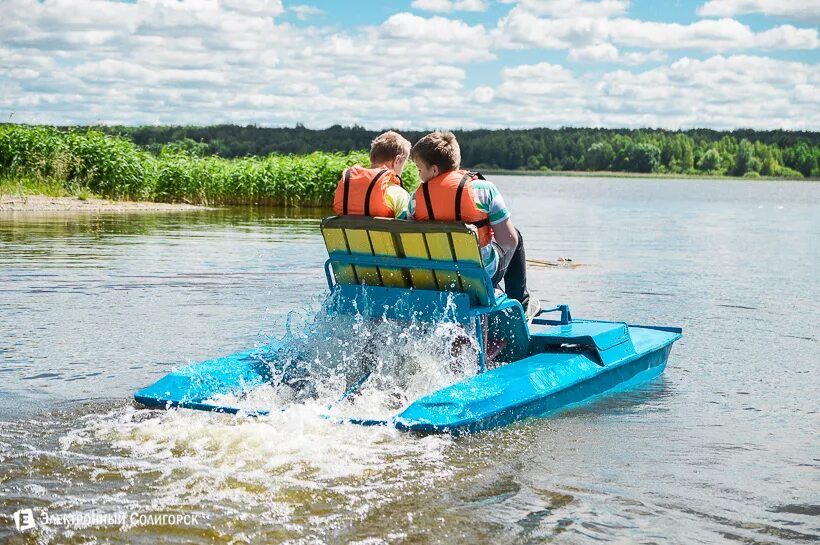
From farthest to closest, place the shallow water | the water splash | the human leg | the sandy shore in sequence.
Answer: the sandy shore, the human leg, the water splash, the shallow water

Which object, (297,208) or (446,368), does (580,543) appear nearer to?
(446,368)

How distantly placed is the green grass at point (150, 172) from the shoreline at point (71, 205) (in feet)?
1.35

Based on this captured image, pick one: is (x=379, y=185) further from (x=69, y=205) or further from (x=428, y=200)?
(x=69, y=205)

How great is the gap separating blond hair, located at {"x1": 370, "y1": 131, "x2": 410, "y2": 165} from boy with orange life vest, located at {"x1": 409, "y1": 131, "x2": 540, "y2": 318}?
0.69 ft

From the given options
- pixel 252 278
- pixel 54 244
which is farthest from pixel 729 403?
pixel 54 244

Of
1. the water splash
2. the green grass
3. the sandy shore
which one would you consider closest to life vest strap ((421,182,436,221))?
the water splash

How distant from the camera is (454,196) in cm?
712

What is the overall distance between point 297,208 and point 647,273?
1717cm

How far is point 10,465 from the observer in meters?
5.58

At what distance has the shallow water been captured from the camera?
494cm

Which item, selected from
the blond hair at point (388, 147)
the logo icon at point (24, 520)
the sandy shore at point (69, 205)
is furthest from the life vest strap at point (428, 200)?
the sandy shore at point (69, 205)

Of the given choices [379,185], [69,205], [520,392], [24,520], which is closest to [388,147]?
[379,185]

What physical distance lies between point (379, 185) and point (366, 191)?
0.11m

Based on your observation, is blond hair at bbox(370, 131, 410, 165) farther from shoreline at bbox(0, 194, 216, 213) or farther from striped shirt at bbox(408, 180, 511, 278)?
shoreline at bbox(0, 194, 216, 213)
